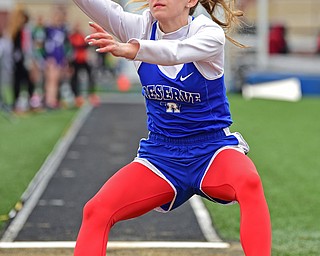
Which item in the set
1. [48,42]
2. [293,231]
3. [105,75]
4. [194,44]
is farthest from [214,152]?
[105,75]

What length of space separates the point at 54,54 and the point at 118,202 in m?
14.2

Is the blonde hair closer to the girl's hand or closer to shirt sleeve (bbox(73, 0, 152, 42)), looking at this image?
shirt sleeve (bbox(73, 0, 152, 42))

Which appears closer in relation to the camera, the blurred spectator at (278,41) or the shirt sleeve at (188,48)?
the shirt sleeve at (188,48)

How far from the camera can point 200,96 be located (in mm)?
4668

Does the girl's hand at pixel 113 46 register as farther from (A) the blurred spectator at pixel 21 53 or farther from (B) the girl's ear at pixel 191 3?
(A) the blurred spectator at pixel 21 53

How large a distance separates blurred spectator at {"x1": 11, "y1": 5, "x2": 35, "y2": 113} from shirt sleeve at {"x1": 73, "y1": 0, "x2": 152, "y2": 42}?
12.6 meters

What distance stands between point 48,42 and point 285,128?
581cm

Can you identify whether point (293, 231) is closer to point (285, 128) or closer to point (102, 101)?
point (285, 128)

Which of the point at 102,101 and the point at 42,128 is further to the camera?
the point at 102,101

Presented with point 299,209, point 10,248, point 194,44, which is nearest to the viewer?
point 194,44

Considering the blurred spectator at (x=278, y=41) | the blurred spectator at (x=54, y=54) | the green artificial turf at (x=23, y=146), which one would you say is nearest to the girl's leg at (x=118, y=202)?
the green artificial turf at (x=23, y=146)

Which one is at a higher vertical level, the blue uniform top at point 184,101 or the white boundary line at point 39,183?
the blue uniform top at point 184,101

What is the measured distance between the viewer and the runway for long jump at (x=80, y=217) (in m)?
6.50

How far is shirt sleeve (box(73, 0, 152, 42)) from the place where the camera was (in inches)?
191
